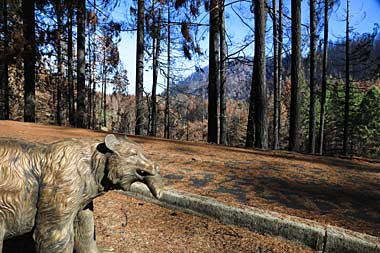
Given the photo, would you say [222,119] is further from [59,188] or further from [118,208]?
[59,188]

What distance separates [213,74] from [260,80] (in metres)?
2.61

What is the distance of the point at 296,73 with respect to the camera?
10.7 m

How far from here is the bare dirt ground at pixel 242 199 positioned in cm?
259

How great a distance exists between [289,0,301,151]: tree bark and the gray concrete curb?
8.33 m

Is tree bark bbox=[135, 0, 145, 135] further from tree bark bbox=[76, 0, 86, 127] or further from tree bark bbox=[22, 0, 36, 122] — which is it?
tree bark bbox=[22, 0, 36, 122]

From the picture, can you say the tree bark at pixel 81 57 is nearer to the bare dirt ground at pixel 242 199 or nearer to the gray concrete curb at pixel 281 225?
the bare dirt ground at pixel 242 199

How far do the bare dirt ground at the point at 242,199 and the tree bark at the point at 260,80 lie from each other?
3306 millimetres

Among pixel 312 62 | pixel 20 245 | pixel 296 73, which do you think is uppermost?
pixel 312 62

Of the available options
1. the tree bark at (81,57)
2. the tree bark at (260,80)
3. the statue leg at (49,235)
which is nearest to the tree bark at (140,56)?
the tree bark at (81,57)

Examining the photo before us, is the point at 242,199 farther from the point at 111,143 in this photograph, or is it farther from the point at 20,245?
the point at 20,245

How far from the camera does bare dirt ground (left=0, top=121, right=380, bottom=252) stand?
102 inches

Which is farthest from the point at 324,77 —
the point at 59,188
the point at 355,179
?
the point at 59,188

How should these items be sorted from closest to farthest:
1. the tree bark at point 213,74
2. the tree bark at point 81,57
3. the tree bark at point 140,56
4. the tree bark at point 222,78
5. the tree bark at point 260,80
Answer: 1. the tree bark at point 260,80
2. the tree bark at point 213,74
3. the tree bark at point 222,78
4. the tree bark at point 81,57
5. the tree bark at point 140,56

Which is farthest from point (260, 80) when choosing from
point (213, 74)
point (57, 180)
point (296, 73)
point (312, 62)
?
point (312, 62)
